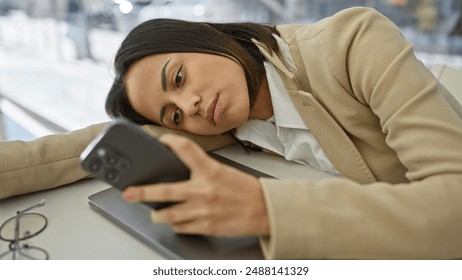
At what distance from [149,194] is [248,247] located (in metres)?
0.13

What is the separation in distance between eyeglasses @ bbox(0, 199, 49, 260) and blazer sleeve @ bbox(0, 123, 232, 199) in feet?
0.19

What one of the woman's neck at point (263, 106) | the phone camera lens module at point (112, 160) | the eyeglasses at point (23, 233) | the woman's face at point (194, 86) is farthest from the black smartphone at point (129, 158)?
the woman's neck at point (263, 106)

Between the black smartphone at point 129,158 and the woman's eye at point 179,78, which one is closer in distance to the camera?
the black smartphone at point 129,158

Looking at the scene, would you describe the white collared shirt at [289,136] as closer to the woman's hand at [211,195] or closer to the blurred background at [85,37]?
the woman's hand at [211,195]

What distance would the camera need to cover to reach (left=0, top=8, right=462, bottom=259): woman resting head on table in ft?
1.25

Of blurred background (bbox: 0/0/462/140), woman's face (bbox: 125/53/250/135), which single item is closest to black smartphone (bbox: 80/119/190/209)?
woman's face (bbox: 125/53/250/135)

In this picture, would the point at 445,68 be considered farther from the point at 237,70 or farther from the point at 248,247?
the point at 248,247

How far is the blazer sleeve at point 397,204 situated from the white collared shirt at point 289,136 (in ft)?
0.54

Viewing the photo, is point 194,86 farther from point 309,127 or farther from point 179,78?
point 309,127

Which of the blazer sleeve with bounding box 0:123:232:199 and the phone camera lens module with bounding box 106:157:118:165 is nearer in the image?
the phone camera lens module with bounding box 106:157:118:165

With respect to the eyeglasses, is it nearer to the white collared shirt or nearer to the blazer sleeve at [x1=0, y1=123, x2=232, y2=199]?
the blazer sleeve at [x1=0, y1=123, x2=232, y2=199]

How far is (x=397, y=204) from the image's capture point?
0.40m

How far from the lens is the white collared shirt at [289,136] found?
2.22ft

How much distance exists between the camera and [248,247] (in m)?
0.43
